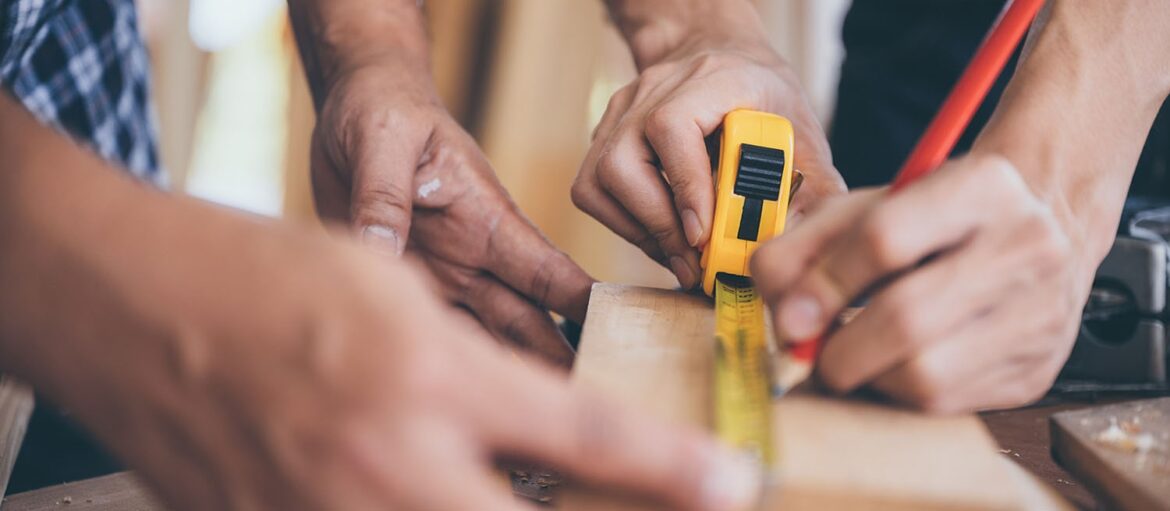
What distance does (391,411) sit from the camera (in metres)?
0.43

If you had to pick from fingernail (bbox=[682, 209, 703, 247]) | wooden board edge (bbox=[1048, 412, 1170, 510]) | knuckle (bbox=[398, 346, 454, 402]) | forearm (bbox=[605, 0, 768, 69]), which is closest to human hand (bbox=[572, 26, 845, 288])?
fingernail (bbox=[682, 209, 703, 247])

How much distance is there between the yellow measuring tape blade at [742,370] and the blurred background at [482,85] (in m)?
1.82

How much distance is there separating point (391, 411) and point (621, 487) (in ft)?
0.41

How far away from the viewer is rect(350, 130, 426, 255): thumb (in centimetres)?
98

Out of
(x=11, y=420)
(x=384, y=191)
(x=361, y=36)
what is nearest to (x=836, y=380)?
(x=384, y=191)

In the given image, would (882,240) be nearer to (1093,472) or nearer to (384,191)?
(1093,472)

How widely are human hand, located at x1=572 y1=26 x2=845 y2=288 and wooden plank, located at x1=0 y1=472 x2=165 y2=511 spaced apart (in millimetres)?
526

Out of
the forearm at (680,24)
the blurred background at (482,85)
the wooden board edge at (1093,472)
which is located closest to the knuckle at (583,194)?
the forearm at (680,24)

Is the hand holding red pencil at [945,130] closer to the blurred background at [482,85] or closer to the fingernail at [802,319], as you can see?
the fingernail at [802,319]

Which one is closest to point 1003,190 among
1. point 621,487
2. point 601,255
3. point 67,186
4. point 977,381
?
point 977,381

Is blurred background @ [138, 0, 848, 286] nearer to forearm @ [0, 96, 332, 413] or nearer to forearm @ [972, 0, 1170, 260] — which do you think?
forearm @ [972, 0, 1170, 260]

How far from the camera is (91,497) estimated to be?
74 centimetres

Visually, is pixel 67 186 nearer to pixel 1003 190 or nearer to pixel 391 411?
pixel 391 411

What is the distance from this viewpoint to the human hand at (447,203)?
1031 mm
